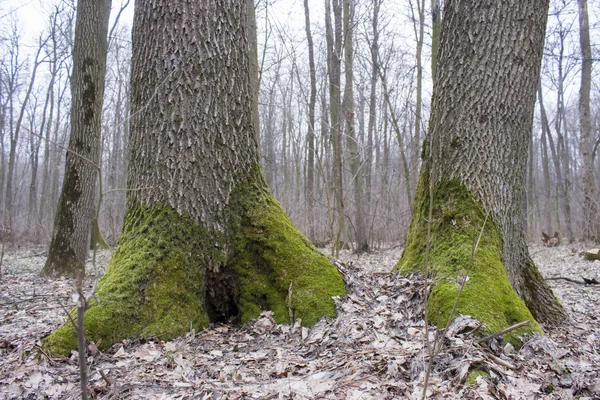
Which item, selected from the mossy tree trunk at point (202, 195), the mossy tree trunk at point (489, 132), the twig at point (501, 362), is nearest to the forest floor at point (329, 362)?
the twig at point (501, 362)

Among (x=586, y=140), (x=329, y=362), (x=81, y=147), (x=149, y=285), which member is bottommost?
(x=329, y=362)

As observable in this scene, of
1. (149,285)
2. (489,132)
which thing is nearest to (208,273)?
(149,285)

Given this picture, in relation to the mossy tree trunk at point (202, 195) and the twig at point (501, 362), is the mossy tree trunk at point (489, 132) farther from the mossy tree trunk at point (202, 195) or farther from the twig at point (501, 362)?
the mossy tree trunk at point (202, 195)

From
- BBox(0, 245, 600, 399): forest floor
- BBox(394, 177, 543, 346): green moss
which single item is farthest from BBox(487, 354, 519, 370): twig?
BBox(394, 177, 543, 346): green moss

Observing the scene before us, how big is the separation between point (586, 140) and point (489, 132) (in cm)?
1265

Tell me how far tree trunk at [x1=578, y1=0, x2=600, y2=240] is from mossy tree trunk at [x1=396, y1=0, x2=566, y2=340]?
434 inches

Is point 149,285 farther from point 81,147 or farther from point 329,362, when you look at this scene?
point 81,147

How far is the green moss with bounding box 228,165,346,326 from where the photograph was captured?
335 centimetres

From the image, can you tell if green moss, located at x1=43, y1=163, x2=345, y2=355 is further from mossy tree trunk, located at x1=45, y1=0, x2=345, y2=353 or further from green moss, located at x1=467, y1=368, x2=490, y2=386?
green moss, located at x1=467, y1=368, x2=490, y2=386

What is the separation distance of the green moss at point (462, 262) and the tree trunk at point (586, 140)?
450 inches

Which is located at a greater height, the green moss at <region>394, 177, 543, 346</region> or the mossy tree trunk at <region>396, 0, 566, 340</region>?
the mossy tree trunk at <region>396, 0, 566, 340</region>

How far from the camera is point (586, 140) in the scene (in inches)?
522

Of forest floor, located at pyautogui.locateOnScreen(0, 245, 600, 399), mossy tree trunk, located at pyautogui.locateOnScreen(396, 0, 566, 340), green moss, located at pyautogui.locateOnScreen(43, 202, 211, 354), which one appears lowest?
forest floor, located at pyautogui.locateOnScreen(0, 245, 600, 399)

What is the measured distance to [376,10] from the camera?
47.5ft
